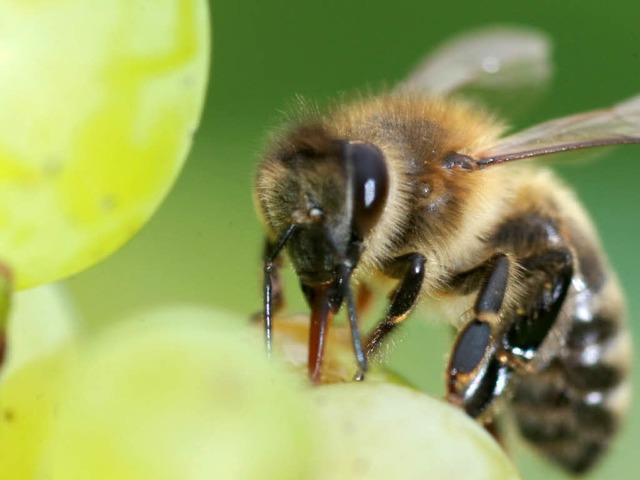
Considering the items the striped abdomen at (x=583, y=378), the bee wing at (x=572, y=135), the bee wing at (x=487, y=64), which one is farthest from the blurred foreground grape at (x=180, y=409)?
the bee wing at (x=487, y=64)

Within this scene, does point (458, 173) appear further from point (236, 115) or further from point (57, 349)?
point (236, 115)

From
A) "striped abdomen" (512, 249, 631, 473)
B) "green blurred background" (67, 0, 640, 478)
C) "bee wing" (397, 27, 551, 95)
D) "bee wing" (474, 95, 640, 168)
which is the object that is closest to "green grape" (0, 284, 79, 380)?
"bee wing" (474, 95, 640, 168)

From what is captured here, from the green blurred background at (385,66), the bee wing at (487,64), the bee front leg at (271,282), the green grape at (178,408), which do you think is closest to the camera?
the green grape at (178,408)

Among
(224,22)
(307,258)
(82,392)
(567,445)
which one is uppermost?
(82,392)

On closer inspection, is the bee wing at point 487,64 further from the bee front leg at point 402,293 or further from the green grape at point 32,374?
the green grape at point 32,374

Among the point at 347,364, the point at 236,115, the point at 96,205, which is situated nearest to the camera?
the point at 96,205

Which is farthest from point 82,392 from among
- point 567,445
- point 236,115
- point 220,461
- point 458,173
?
point 236,115
